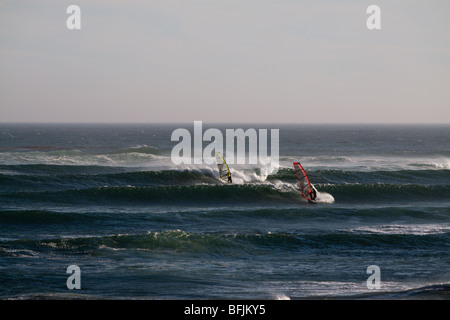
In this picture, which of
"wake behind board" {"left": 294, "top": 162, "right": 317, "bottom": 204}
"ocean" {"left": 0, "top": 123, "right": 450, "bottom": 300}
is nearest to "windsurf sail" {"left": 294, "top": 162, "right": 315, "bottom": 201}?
"wake behind board" {"left": 294, "top": 162, "right": 317, "bottom": 204}

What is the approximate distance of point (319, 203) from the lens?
22.9 metres

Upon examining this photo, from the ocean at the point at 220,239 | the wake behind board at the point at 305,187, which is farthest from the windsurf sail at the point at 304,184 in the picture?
the ocean at the point at 220,239

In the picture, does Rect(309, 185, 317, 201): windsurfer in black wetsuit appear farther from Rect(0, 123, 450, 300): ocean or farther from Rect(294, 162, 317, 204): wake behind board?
Rect(0, 123, 450, 300): ocean

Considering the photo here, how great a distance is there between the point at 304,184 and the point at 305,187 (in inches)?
7.9

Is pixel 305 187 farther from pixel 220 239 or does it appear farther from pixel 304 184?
pixel 220 239

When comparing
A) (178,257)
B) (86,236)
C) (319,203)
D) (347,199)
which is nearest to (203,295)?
(178,257)

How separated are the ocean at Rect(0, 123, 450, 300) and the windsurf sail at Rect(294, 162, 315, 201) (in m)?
0.60

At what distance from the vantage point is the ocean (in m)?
11.5

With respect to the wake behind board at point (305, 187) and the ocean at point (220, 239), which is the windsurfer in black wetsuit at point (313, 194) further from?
the ocean at point (220, 239)

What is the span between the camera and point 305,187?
24.7 m

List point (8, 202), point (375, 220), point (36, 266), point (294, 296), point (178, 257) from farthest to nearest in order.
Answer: point (8, 202), point (375, 220), point (178, 257), point (36, 266), point (294, 296)

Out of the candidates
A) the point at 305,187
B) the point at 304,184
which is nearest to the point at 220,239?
the point at 305,187

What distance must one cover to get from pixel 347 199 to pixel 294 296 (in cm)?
1419
